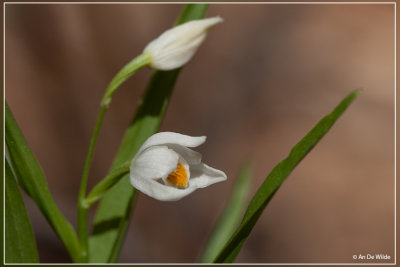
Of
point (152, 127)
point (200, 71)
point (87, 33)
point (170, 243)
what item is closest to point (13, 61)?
point (87, 33)

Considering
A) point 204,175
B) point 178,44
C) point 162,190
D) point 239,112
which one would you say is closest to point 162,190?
point 162,190

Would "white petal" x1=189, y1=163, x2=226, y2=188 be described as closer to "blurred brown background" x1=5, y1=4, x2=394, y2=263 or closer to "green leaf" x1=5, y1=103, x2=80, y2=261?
"green leaf" x1=5, y1=103, x2=80, y2=261

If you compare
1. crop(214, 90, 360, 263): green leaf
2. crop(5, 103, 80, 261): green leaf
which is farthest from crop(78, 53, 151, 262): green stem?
crop(214, 90, 360, 263): green leaf

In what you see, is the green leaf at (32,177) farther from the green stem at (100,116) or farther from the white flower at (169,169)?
the white flower at (169,169)

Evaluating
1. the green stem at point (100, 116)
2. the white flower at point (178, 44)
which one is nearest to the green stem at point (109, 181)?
the green stem at point (100, 116)

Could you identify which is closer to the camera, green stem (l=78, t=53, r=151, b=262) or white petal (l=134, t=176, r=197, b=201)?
white petal (l=134, t=176, r=197, b=201)

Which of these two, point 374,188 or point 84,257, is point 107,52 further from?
point 84,257
